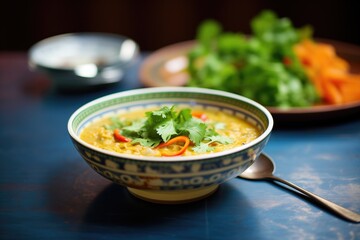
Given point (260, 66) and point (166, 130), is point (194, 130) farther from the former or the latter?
point (260, 66)

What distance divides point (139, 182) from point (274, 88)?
0.96 metres

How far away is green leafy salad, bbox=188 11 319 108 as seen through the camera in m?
2.08

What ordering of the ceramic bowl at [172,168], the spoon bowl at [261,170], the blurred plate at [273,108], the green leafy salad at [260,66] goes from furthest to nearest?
the green leafy salad at [260,66] < the blurred plate at [273,108] < the spoon bowl at [261,170] < the ceramic bowl at [172,168]

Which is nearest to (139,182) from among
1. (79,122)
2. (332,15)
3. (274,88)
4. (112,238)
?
(112,238)

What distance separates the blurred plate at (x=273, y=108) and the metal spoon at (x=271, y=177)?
37 cm

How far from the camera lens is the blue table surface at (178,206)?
1261mm

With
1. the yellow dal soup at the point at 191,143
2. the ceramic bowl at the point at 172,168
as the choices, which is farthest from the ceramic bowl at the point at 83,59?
the ceramic bowl at the point at 172,168

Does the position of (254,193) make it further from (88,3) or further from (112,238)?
(88,3)

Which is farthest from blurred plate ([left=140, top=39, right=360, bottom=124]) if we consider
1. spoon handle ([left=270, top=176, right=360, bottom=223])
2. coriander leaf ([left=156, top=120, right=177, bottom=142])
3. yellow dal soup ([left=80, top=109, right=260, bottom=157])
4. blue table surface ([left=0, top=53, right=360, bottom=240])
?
coriander leaf ([left=156, top=120, right=177, bottom=142])

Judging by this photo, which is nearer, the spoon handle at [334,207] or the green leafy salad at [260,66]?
the spoon handle at [334,207]

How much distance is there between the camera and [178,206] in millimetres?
1356

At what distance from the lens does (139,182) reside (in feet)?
4.03

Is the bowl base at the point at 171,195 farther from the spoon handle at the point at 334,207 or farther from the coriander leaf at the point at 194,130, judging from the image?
the spoon handle at the point at 334,207

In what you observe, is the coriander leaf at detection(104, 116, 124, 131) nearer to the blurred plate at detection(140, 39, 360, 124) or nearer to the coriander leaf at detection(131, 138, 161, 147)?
the coriander leaf at detection(131, 138, 161, 147)
